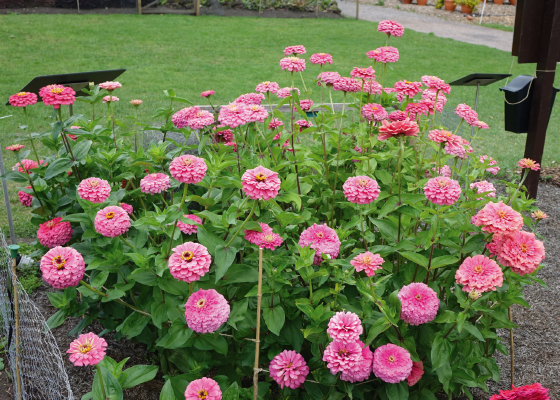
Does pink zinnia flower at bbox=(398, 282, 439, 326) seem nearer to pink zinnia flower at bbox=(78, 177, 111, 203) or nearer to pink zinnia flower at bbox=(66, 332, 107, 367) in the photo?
pink zinnia flower at bbox=(66, 332, 107, 367)

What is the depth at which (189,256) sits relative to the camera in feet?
4.65

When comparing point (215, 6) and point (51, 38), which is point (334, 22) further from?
point (51, 38)

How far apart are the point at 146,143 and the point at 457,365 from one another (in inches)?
94.0

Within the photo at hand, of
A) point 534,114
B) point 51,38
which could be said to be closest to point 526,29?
point 534,114

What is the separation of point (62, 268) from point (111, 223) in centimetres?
20

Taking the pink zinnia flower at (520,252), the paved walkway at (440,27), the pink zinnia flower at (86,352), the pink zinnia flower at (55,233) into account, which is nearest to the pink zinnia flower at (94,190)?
the pink zinnia flower at (55,233)

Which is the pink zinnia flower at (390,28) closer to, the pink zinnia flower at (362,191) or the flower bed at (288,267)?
the flower bed at (288,267)

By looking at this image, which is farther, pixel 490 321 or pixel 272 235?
pixel 490 321

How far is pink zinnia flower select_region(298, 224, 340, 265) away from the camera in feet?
5.34

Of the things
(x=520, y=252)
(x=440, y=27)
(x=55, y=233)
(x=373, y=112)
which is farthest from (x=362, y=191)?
(x=440, y=27)

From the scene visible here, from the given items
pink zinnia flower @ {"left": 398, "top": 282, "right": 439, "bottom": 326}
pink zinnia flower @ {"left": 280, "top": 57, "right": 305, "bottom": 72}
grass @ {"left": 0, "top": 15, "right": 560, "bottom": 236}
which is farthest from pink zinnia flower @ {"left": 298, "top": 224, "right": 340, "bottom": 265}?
grass @ {"left": 0, "top": 15, "right": 560, "bottom": 236}

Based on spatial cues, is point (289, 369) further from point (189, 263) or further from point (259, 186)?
point (259, 186)

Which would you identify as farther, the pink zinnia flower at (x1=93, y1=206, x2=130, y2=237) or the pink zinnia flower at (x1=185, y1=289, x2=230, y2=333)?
the pink zinnia flower at (x1=93, y1=206, x2=130, y2=237)

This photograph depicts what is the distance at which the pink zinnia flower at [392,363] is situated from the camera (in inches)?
58.7
